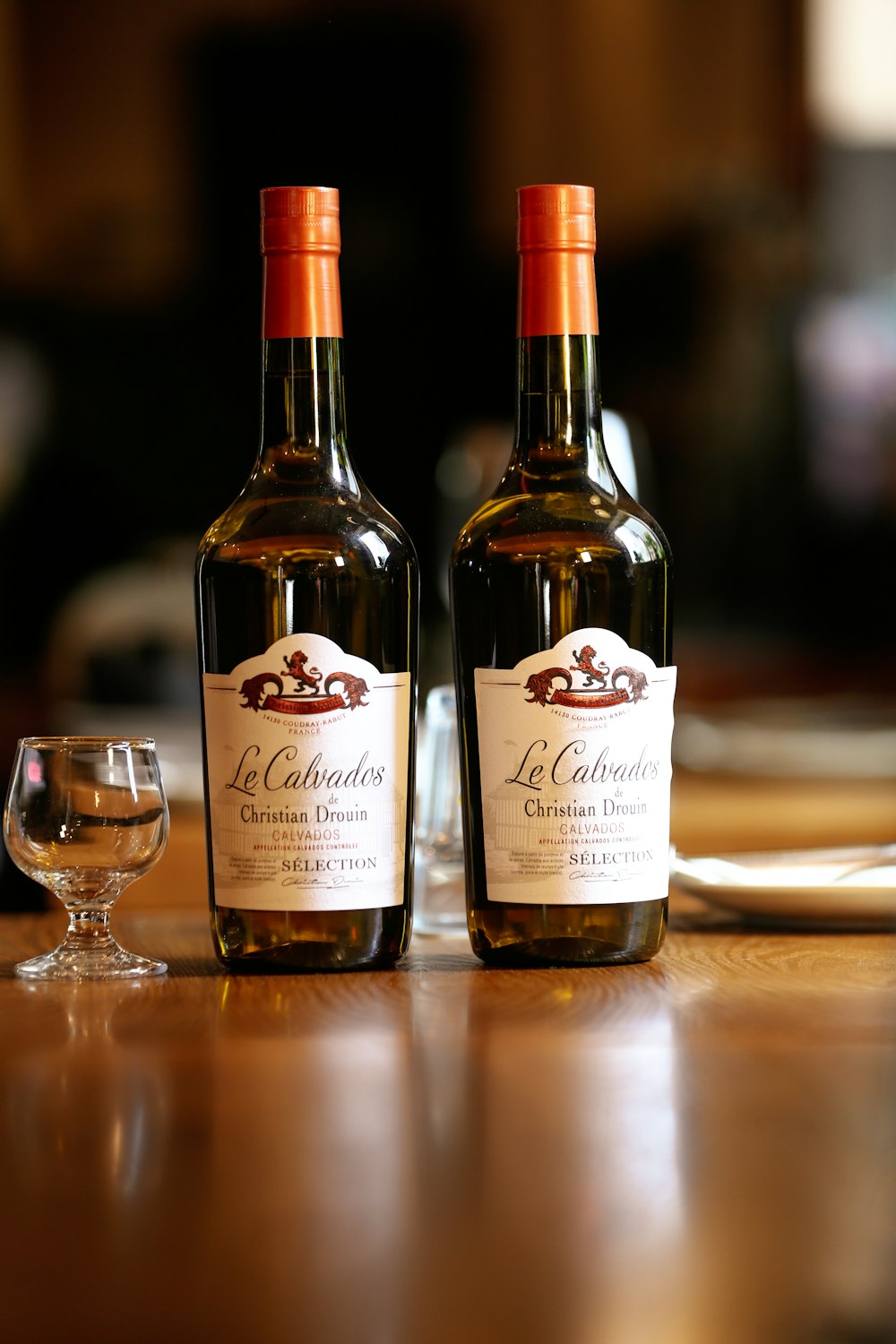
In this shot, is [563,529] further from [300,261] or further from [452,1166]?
[452,1166]

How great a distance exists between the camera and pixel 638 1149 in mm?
475

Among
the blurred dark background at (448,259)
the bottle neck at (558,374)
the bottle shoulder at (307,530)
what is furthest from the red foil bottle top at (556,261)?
the blurred dark background at (448,259)

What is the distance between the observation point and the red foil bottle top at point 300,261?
701 mm

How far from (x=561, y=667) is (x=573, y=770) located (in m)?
0.04

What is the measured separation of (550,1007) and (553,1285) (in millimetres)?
223

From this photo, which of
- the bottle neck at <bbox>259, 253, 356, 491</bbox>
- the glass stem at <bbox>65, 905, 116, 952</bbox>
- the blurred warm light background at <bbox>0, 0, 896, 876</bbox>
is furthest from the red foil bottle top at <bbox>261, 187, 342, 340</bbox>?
the blurred warm light background at <bbox>0, 0, 896, 876</bbox>

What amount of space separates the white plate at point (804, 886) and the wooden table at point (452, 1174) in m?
0.15

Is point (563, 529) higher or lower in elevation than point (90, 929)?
higher

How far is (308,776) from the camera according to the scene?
695 mm

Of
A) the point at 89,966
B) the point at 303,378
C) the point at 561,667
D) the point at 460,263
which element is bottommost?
the point at 89,966

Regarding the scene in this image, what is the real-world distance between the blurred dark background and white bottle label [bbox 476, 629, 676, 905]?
320 cm

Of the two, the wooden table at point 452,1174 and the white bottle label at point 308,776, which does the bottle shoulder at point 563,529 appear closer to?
the white bottle label at point 308,776

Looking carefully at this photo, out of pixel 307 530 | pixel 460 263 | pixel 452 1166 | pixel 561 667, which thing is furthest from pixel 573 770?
pixel 460 263

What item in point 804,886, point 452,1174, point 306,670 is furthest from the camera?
point 804,886
